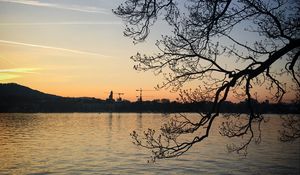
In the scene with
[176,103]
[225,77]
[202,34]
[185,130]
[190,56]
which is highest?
[202,34]

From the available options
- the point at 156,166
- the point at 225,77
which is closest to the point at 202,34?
the point at 225,77

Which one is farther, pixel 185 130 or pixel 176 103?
pixel 176 103

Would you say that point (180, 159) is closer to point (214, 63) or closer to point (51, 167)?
point (51, 167)

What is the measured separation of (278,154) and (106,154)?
20.9m

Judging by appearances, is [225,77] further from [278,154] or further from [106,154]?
[278,154]

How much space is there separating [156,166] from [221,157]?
1057 centimetres

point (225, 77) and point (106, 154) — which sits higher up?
point (225, 77)

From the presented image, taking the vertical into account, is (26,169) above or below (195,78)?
below

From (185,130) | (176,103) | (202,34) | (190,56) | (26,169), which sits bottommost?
(26,169)

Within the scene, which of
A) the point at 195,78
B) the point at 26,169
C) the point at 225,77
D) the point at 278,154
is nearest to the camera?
the point at 225,77

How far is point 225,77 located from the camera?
6.84 meters

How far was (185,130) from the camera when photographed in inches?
276

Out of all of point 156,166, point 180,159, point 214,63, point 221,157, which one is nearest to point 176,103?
point 214,63

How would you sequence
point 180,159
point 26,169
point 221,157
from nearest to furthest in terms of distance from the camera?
point 26,169, point 180,159, point 221,157
